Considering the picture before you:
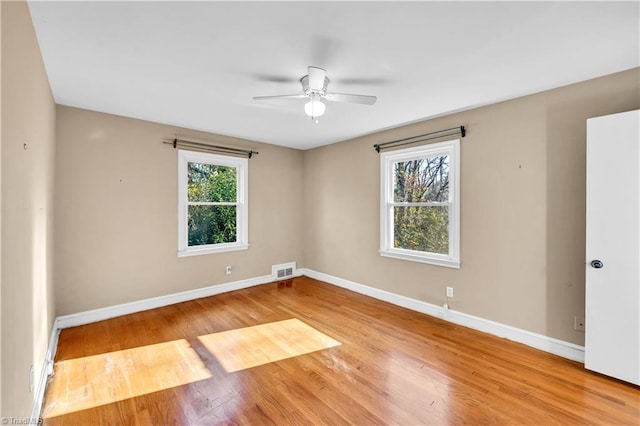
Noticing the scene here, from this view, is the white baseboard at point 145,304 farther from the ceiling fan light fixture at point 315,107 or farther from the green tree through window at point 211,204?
the ceiling fan light fixture at point 315,107

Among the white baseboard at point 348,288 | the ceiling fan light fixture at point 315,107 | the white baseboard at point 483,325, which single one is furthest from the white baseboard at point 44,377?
the white baseboard at point 483,325

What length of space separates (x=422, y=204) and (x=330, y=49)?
2377mm

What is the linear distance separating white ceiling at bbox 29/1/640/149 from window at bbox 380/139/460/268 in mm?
731

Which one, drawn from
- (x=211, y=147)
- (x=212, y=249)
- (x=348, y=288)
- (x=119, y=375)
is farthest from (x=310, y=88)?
(x=348, y=288)

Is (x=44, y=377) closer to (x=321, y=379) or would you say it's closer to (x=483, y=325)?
(x=321, y=379)

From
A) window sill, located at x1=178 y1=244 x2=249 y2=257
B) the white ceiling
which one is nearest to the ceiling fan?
the white ceiling

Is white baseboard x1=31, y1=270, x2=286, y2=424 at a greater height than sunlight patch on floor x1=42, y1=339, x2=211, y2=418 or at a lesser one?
greater

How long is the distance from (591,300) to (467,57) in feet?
7.17

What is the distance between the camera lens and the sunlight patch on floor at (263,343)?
8.36 feet

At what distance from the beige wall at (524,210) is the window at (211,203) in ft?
8.30

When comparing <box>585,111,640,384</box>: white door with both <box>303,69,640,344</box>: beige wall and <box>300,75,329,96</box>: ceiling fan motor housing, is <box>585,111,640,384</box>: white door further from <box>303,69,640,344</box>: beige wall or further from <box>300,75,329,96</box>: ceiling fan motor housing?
<box>300,75,329,96</box>: ceiling fan motor housing

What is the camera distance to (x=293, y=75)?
2373mm

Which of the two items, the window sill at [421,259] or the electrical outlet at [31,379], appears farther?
the window sill at [421,259]

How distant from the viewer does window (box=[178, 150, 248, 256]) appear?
4.03m
